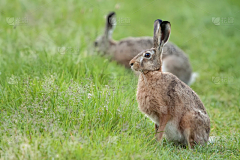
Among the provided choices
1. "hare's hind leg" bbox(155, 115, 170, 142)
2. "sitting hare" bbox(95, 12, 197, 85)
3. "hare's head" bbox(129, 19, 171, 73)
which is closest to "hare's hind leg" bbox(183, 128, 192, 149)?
"hare's hind leg" bbox(155, 115, 170, 142)

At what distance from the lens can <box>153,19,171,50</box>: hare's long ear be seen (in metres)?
4.25

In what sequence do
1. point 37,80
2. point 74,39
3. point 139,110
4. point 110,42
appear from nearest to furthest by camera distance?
point 139,110
point 37,80
point 74,39
point 110,42

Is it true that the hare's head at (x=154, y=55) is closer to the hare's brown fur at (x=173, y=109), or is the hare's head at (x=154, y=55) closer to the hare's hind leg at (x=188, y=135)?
the hare's brown fur at (x=173, y=109)

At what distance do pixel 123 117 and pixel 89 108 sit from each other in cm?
51

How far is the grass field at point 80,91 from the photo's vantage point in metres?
3.52

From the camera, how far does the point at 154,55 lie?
4379 mm

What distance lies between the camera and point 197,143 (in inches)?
168

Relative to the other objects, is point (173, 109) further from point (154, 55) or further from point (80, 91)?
point (80, 91)

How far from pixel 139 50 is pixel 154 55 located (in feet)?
14.2

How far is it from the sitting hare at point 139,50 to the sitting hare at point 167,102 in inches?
148

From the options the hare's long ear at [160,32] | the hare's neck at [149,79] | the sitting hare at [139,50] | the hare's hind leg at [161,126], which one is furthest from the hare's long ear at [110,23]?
the hare's hind leg at [161,126]

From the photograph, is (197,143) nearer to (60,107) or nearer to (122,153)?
(122,153)

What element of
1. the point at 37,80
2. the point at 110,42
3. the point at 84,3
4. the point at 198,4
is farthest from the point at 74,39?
the point at 198,4

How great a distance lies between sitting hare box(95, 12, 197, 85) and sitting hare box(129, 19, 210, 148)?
3758 mm
